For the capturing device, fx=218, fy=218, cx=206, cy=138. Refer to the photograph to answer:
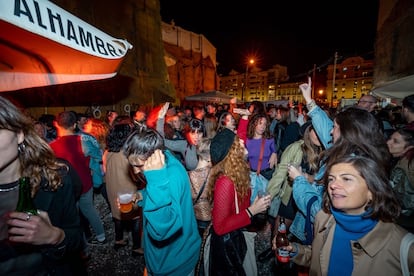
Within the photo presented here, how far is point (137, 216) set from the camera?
4.02m

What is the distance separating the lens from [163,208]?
5.15ft

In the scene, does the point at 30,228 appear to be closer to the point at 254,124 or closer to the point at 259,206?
the point at 259,206

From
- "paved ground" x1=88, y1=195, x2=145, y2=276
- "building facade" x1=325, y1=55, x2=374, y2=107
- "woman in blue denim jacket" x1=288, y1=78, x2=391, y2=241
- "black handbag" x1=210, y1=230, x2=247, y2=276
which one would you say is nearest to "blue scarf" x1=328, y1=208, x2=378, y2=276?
"woman in blue denim jacket" x1=288, y1=78, x2=391, y2=241

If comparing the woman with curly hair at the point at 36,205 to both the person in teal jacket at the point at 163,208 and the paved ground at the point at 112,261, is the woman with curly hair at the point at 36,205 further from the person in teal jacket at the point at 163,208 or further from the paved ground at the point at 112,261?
the paved ground at the point at 112,261

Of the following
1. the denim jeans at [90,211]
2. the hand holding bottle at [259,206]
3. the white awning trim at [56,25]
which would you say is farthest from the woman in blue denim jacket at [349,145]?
the denim jeans at [90,211]

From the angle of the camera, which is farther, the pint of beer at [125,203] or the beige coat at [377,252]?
the pint of beer at [125,203]

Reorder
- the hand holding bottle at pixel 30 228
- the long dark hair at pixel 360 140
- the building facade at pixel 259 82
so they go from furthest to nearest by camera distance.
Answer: the building facade at pixel 259 82
the long dark hair at pixel 360 140
the hand holding bottle at pixel 30 228

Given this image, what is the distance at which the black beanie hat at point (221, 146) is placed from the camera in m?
2.39

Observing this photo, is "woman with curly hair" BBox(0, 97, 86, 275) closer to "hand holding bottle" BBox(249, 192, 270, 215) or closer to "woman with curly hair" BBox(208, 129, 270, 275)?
"woman with curly hair" BBox(208, 129, 270, 275)

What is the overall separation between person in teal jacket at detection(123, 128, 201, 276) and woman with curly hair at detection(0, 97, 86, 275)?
0.57m

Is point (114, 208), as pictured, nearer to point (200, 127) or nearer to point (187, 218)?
point (200, 127)

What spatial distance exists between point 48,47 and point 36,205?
1892mm

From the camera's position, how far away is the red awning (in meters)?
1.78

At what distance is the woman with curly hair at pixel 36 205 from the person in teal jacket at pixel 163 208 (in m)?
0.57
